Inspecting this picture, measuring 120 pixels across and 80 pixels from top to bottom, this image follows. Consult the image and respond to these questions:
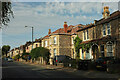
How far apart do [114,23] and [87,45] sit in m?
6.26

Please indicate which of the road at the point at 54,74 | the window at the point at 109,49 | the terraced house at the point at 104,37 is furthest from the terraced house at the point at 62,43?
the road at the point at 54,74

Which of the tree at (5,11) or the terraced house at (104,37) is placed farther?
the terraced house at (104,37)

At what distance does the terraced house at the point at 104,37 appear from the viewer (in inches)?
876

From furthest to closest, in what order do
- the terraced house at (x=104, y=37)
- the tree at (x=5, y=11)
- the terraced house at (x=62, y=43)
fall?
the terraced house at (x=62, y=43) → the terraced house at (x=104, y=37) → the tree at (x=5, y=11)

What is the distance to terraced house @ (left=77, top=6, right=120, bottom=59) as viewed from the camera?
73.0 feet

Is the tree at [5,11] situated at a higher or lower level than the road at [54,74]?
higher

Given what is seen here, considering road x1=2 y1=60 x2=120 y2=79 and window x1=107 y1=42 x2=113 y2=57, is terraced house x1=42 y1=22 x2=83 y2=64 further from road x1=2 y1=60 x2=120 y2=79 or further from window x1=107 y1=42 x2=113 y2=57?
road x1=2 y1=60 x2=120 y2=79

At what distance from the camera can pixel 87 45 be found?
27.2 meters

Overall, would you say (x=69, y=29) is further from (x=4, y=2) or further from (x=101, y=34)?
(x=4, y=2)

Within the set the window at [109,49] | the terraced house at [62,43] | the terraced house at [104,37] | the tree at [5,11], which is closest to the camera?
the tree at [5,11]

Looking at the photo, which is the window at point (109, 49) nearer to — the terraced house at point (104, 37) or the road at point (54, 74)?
the terraced house at point (104, 37)

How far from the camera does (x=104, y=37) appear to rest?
24359 mm

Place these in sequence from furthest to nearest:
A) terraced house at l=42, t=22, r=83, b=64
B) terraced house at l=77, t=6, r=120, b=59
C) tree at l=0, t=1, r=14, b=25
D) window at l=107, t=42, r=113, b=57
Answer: terraced house at l=42, t=22, r=83, b=64 < window at l=107, t=42, r=113, b=57 < terraced house at l=77, t=6, r=120, b=59 < tree at l=0, t=1, r=14, b=25

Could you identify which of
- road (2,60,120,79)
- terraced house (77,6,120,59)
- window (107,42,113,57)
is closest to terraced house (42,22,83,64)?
terraced house (77,6,120,59)
